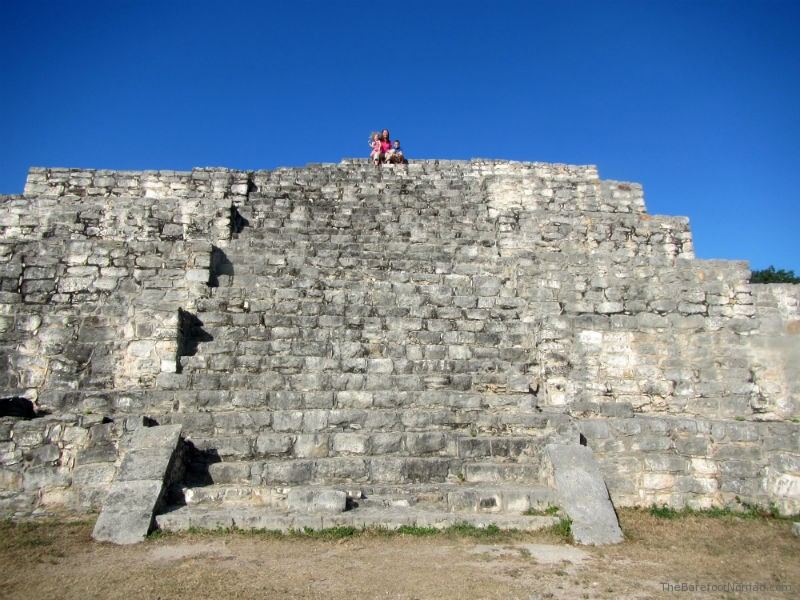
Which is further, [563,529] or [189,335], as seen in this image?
[189,335]

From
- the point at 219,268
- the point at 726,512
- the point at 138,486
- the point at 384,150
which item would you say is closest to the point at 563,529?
the point at 726,512

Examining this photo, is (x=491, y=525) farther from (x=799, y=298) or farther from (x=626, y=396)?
(x=799, y=298)

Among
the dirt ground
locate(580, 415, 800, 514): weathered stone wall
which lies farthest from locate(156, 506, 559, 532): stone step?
locate(580, 415, 800, 514): weathered stone wall

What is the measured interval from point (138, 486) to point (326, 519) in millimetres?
2068

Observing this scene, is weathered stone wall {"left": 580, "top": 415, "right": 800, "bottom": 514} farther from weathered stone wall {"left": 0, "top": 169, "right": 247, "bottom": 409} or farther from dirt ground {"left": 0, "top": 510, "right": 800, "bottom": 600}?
weathered stone wall {"left": 0, "top": 169, "right": 247, "bottom": 409}

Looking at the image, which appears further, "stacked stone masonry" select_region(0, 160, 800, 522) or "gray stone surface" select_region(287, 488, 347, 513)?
"stacked stone masonry" select_region(0, 160, 800, 522)

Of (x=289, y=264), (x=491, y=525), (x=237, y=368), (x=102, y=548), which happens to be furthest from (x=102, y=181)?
(x=491, y=525)

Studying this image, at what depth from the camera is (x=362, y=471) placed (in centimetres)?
668

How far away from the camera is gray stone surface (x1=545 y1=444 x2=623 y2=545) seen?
562cm

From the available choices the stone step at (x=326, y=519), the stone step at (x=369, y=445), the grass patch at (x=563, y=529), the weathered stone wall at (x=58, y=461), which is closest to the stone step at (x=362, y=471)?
the stone step at (x=369, y=445)

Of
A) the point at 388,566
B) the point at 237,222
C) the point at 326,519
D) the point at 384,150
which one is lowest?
the point at 388,566

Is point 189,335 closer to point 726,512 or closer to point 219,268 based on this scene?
point 219,268

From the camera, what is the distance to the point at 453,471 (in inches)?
269

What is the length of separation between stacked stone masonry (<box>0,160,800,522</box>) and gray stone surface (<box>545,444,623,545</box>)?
342 millimetres
